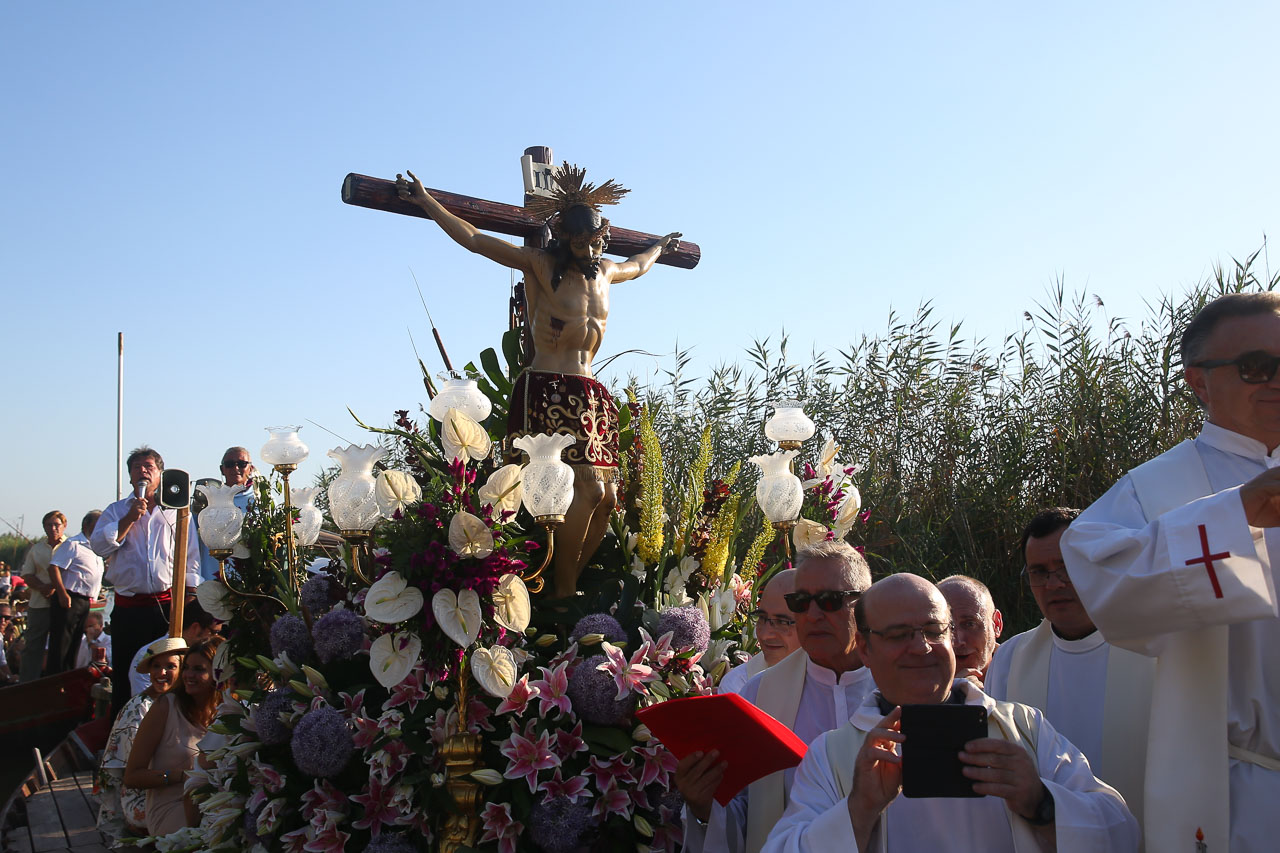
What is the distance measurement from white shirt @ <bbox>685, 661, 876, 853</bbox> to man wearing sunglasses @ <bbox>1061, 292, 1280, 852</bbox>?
910 mm

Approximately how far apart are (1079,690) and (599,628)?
5.35ft

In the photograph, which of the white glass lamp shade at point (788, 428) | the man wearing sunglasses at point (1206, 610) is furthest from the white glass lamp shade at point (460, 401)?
the man wearing sunglasses at point (1206, 610)

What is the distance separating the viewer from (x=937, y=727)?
210cm

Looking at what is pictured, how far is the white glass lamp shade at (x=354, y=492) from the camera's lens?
12.8 ft

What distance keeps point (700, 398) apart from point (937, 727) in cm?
720

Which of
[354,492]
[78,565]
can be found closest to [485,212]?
[354,492]

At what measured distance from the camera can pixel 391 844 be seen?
361 cm

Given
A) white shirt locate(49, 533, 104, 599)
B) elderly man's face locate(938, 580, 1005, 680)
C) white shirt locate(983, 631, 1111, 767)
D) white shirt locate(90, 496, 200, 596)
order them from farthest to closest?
1. white shirt locate(49, 533, 104, 599)
2. white shirt locate(90, 496, 200, 596)
3. elderly man's face locate(938, 580, 1005, 680)
4. white shirt locate(983, 631, 1111, 767)

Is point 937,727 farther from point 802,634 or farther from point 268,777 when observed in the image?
point 268,777

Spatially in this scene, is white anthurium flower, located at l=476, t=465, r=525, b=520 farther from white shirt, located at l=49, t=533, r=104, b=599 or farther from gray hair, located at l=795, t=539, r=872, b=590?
white shirt, located at l=49, t=533, r=104, b=599

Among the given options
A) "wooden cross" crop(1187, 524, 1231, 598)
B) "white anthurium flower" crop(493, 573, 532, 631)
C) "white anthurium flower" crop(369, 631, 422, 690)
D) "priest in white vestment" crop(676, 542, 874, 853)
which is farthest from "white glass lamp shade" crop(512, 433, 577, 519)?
"wooden cross" crop(1187, 524, 1231, 598)

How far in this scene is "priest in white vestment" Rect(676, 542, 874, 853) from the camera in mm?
3061

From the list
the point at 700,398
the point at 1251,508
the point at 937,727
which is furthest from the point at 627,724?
the point at 700,398

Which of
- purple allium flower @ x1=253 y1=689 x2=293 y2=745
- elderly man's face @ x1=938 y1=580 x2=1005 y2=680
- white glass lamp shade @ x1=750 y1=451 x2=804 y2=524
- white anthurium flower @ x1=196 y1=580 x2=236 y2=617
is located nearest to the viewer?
elderly man's face @ x1=938 y1=580 x2=1005 y2=680
